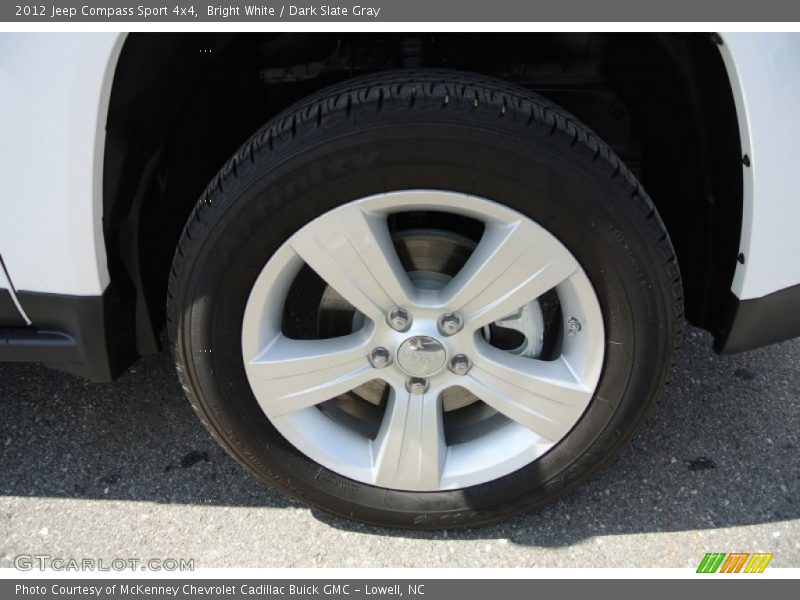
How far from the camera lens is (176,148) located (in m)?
1.59

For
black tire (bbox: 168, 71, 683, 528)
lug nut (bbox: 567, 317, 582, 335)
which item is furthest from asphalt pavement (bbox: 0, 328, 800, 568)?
lug nut (bbox: 567, 317, 582, 335)

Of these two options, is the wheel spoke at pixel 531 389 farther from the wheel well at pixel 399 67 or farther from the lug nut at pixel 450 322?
the wheel well at pixel 399 67

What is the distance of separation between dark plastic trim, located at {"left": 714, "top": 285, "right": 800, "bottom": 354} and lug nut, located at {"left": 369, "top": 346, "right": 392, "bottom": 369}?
768 mm

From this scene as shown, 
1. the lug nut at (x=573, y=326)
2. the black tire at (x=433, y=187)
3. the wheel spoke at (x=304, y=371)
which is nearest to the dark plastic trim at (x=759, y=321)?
the black tire at (x=433, y=187)

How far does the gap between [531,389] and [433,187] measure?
1.73ft

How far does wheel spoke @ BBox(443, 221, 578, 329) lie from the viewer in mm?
1369

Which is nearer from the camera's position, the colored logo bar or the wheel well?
the wheel well

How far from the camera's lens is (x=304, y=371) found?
151 cm

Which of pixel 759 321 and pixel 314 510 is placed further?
pixel 314 510

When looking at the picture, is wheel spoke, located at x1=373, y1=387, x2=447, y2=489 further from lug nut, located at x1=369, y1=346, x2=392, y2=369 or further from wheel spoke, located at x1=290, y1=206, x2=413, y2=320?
wheel spoke, located at x1=290, y1=206, x2=413, y2=320

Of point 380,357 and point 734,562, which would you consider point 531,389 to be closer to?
point 380,357

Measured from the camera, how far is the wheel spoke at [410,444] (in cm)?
156

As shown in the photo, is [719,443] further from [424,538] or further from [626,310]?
[424,538]

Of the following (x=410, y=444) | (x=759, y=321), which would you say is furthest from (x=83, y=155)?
(x=759, y=321)
